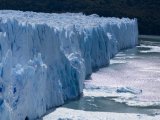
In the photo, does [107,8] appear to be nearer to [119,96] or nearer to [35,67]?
[119,96]

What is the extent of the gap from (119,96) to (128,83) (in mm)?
1907

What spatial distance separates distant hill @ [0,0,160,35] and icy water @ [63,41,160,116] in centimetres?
1671

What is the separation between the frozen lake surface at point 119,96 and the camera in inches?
394

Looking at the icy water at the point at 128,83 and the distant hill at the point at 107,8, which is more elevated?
the distant hill at the point at 107,8

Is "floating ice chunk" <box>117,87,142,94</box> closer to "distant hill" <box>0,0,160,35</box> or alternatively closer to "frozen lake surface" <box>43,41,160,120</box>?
"frozen lake surface" <box>43,41,160,120</box>

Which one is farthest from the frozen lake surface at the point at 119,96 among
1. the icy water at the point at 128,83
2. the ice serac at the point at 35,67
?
the ice serac at the point at 35,67

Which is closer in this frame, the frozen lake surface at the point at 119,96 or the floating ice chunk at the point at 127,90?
the frozen lake surface at the point at 119,96

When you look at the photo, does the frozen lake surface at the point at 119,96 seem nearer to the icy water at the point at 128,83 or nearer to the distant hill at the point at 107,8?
the icy water at the point at 128,83

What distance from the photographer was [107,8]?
4119 cm

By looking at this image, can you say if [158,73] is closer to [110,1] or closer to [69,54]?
[69,54]

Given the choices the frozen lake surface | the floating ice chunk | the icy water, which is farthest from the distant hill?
the floating ice chunk

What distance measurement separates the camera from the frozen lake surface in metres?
10.0

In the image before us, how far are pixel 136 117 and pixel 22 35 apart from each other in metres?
2.91

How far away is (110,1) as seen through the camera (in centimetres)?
4394
